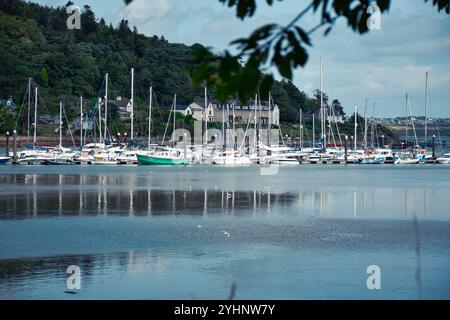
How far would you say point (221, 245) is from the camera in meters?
26.5

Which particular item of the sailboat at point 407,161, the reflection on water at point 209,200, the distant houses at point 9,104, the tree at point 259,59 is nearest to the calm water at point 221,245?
the reflection on water at point 209,200

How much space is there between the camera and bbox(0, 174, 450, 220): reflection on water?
38844 mm

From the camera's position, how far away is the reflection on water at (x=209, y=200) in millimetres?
38844

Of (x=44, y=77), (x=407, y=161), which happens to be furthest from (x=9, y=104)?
(x=407, y=161)

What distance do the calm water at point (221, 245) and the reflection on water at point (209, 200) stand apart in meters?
0.09

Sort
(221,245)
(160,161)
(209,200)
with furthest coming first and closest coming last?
(160,161)
(209,200)
(221,245)

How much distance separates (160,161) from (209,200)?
182 feet

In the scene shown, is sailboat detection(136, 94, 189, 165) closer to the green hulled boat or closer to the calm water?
the green hulled boat

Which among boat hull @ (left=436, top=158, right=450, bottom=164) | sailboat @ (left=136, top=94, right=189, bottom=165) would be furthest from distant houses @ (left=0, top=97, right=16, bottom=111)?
boat hull @ (left=436, top=158, right=450, bottom=164)

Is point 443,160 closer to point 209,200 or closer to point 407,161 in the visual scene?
point 407,161

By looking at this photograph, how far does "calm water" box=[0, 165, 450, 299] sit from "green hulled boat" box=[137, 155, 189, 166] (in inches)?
1964

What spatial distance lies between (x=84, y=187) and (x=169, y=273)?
37313 millimetres
